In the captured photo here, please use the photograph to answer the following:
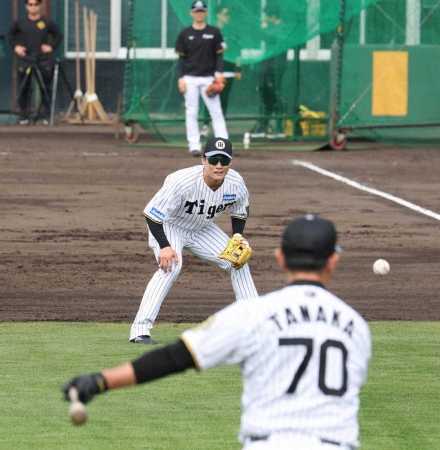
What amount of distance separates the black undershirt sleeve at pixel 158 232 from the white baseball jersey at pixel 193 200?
1.5 inches

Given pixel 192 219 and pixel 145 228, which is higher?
pixel 192 219

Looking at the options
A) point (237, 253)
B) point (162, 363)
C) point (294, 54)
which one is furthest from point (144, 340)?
point (294, 54)

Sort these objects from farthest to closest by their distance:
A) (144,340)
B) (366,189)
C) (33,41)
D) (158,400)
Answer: (33,41), (366,189), (144,340), (158,400)

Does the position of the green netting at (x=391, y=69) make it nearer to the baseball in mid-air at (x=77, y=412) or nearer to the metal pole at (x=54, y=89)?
the metal pole at (x=54, y=89)

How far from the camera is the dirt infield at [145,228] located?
1037 centimetres

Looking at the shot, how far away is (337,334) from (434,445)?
2.59 m

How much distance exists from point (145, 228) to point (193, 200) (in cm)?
555

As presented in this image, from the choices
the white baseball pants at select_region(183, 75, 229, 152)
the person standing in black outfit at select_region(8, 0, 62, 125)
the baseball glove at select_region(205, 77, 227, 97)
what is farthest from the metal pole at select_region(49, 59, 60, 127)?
the baseball glove at select_region(205, 77, 227, 97)

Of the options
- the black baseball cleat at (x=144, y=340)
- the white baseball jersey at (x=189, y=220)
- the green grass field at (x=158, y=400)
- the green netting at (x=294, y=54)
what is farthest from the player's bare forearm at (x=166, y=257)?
the green netting at (x=294, y=54)

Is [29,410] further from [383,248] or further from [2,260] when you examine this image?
[383,248]

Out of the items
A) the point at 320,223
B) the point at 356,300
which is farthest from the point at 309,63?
the point at 320,223

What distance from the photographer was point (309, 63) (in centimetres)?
2212

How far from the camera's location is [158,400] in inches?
273

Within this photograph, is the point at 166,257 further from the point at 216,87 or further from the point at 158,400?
the point at 216,87
